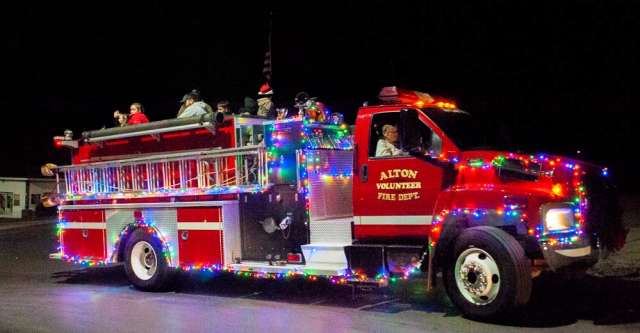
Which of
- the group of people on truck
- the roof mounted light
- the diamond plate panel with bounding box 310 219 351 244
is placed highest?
the group of people on truck

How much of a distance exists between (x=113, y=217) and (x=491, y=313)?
245 inches

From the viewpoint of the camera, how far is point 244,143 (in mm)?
9219

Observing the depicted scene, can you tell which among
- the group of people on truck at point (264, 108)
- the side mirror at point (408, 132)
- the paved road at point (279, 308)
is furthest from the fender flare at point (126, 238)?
the side mirror at point (408, 132)

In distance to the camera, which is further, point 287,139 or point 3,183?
point 3,183

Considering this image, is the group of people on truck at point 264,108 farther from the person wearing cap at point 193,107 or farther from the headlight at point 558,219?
the headlight at point 558,219

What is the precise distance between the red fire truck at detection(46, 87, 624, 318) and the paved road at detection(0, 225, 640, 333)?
0.42 meters

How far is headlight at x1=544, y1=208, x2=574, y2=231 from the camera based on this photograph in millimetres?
6574

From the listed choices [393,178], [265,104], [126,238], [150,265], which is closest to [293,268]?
[393,178]

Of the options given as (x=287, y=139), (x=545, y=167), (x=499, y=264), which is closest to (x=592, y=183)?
(x=545, y=167)

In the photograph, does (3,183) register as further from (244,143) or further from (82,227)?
(244,143)

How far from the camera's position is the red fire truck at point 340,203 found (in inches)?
266

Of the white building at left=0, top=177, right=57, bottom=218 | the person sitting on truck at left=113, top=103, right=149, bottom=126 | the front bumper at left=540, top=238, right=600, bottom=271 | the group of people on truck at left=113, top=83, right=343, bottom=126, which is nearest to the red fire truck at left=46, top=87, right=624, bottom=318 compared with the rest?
the front bumper at left=540, top=238, right=600, bottom=271

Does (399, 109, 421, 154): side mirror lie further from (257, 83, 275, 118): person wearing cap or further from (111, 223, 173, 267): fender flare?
(111, 223, 173, 267): fender flare

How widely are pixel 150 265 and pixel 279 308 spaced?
2.74m
